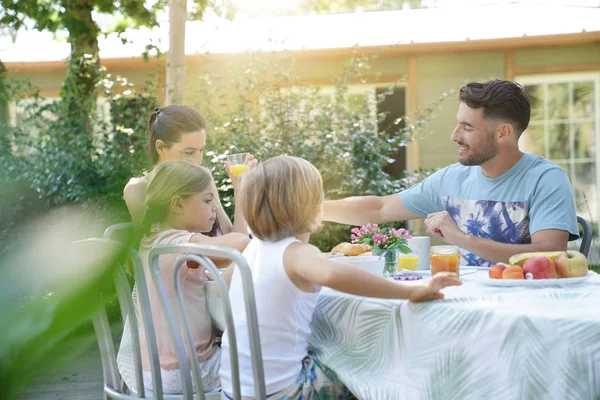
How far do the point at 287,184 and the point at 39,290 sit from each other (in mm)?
1964

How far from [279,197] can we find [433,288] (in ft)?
1.67

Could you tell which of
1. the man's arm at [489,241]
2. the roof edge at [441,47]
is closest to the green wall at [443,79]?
the roof edge at [441,47]

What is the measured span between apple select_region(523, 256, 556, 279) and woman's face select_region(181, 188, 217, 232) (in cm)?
107

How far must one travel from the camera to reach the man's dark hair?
11.3ft

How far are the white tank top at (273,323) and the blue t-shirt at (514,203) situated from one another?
1211mm

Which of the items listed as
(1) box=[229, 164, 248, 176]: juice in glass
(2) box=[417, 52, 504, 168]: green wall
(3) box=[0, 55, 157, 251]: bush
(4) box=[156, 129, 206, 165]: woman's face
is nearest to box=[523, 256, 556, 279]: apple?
(1) box=[229, 164, 248, 176]: juice in glass

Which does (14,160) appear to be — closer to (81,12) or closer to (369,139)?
(81,12)

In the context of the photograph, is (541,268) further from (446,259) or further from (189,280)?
(189,280)

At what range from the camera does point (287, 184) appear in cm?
231

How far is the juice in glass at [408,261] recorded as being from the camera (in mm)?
2934

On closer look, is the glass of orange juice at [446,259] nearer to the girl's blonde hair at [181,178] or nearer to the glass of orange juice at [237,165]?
the girl's blonde hair at [181,178]

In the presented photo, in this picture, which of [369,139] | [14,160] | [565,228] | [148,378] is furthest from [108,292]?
[14,160]

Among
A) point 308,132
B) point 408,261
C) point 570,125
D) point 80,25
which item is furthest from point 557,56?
point 408,261

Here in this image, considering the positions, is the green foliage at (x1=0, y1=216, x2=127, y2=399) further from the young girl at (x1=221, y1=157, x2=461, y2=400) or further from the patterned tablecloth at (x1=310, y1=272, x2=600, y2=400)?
the young girl at (x1=221, y1=157, x2=461, y2=400)
